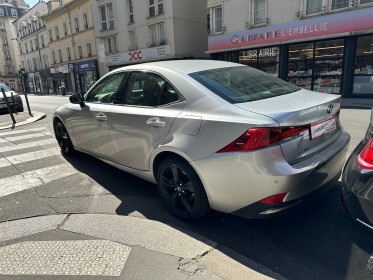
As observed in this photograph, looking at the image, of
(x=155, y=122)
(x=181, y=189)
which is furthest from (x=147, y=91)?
(x=181, y=189)

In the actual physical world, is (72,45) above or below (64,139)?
above

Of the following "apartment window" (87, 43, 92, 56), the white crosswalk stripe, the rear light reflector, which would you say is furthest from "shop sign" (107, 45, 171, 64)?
the rear light reflector

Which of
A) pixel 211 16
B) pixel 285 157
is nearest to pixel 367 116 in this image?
pixel 285 157

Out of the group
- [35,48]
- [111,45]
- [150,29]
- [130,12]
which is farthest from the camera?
[35,48]

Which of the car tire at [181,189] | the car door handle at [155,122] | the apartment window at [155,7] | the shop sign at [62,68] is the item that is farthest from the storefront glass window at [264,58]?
the shop sign at [62,68]

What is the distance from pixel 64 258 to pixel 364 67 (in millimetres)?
15630

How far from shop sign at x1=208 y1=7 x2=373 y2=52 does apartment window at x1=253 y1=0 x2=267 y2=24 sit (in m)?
0.61

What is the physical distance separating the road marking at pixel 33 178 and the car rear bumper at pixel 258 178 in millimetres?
2877

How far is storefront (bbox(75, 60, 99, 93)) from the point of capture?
1238 inches

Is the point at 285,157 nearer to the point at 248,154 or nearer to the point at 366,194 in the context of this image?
the point at 248,154

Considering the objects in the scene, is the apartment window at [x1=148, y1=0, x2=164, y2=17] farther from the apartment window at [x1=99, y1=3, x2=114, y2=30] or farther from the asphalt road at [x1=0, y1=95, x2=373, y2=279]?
the asphalt road at [x1=0, y1=95, x2=373, y2=279]

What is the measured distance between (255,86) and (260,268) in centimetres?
177

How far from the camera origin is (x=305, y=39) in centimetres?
1535

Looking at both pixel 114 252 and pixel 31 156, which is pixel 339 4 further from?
pixel 114 252
